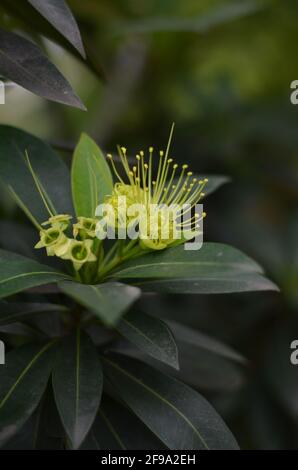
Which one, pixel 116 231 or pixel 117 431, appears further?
pixel 117 431

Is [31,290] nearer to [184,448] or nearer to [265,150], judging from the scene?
[184,448]

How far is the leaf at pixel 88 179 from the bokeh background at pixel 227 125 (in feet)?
1.77

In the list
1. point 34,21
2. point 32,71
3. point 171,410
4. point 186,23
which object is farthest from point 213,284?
point 186,23

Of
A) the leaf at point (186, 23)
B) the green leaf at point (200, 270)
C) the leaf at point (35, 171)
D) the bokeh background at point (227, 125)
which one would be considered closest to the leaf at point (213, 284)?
the green leaf at point (200, 270)

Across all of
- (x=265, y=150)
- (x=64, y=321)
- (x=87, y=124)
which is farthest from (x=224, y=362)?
(x=87, y=124)

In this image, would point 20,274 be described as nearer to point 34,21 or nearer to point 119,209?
point 119,209

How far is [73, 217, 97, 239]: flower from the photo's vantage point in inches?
38.8

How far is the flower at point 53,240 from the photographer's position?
98 centimetres

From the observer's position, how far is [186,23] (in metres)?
1.93

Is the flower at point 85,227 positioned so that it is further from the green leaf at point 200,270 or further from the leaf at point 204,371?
the leaf at point 204,371

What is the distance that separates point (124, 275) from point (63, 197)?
251 millimetres

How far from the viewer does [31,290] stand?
1.16 m

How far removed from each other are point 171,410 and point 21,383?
0.23m

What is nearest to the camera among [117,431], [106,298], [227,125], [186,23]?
[106,298]
